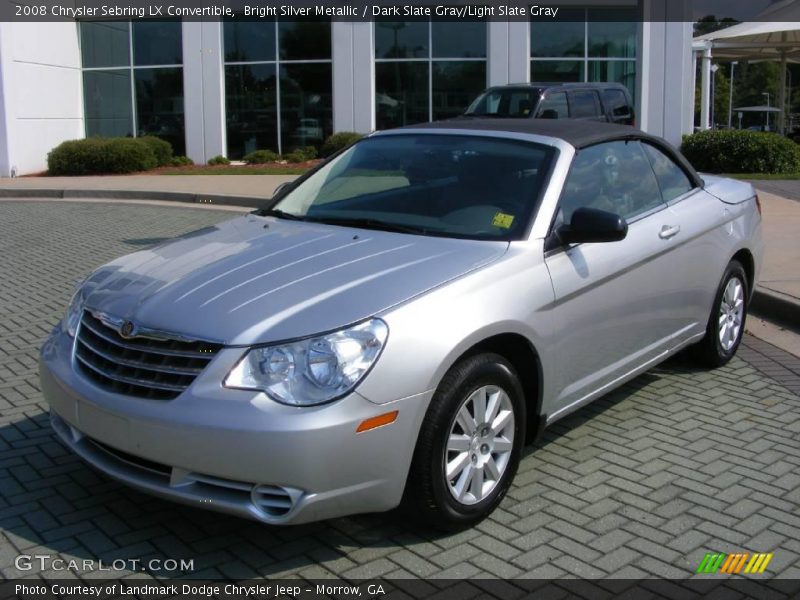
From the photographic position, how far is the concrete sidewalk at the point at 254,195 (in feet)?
26.8

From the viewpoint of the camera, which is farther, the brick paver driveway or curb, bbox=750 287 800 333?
curb, bbox=750 287 800 333

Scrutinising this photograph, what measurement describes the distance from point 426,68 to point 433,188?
2213cm

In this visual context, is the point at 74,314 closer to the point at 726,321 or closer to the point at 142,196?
the point at 726,321

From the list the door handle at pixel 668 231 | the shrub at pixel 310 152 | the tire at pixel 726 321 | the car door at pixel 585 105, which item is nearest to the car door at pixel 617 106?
the car door at pixel 585 105

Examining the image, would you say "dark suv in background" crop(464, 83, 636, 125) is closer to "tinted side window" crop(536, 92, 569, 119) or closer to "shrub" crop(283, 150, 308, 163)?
"tinted side window" crop(536, 92, 569, 119)

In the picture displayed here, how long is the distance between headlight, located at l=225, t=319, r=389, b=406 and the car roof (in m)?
2.06

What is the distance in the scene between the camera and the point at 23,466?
185 inches

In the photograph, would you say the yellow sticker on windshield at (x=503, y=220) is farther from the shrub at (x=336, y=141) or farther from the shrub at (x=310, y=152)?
the shrub at (x=310, y=152)

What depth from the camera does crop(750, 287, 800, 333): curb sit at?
7.72 m

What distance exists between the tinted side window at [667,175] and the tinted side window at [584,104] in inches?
383

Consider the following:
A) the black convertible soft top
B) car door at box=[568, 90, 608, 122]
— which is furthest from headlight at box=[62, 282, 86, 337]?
car door at box=[568, 90, 608, 122]

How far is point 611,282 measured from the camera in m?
4.89

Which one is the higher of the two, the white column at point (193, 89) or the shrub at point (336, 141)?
the white column at point (193, 89)

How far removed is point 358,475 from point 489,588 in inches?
25.5
